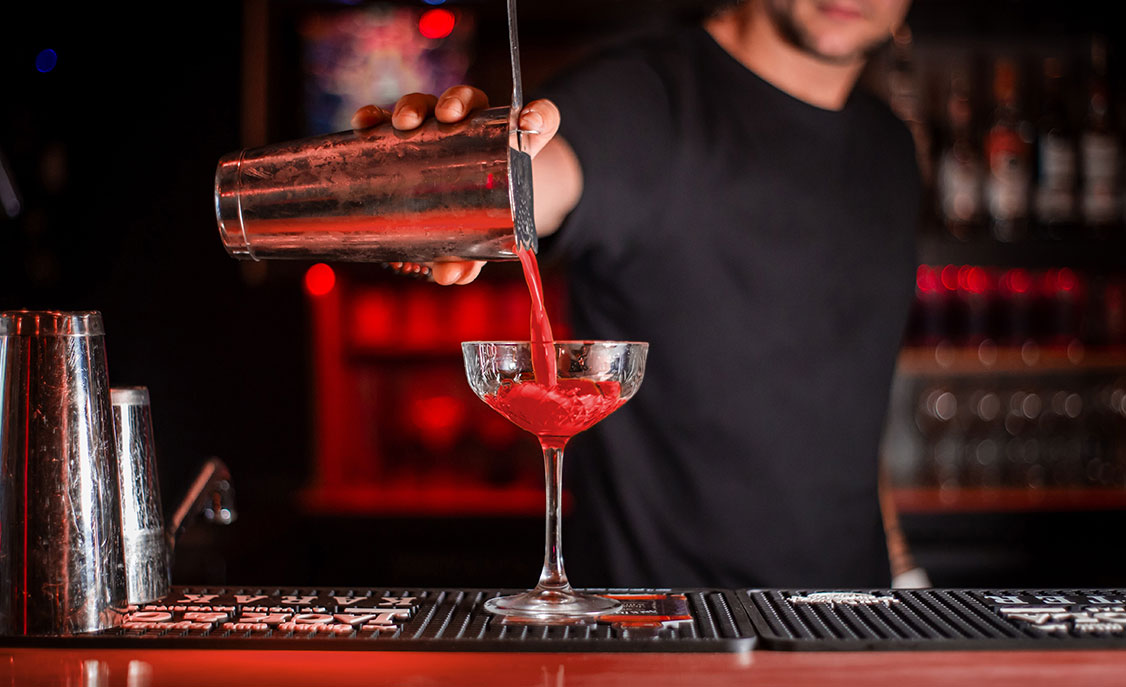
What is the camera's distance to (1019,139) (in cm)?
302

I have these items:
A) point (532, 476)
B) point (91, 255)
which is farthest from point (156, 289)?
point (532, 476)

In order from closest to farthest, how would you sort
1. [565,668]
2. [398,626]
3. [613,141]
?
[565,668], [398,626], [613,141]

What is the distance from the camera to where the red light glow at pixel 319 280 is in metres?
3.14

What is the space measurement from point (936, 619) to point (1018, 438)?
2.31m

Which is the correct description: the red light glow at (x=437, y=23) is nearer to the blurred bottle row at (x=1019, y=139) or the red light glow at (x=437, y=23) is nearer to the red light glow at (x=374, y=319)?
the red light glow at (x=374, y=319)

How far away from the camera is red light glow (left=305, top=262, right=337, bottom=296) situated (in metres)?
3.14

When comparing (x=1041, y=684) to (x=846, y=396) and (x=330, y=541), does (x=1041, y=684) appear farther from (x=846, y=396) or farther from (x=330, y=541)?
(x=330, y=541)

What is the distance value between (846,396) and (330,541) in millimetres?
1696

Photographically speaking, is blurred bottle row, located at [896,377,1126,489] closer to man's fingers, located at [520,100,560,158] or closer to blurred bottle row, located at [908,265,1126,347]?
blurred bottle row, located at [908,265,1126,347]

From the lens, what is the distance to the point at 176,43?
3.24 metres

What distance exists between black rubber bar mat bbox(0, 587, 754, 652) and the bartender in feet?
2.17

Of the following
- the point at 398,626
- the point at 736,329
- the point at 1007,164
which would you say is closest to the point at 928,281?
the point at 1007,164

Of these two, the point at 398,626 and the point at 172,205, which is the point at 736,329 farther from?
the point at 172,205

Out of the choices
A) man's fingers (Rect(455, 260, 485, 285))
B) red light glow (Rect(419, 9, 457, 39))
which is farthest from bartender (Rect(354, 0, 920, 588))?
red light glow (Rect(419, 9, 457, 39))
